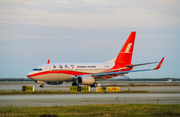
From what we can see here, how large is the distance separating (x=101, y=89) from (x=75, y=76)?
16726mm

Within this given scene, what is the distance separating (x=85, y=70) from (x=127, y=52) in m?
9.91

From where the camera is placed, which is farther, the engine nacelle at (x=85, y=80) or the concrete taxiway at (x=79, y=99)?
the engine nacelle at (x=85, y=80)

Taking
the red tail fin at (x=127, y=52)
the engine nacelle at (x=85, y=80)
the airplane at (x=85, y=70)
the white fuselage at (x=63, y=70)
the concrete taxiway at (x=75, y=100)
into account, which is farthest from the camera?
the red tail fin at (x=127, y=52)

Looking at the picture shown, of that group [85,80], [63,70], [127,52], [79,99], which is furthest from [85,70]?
[79,99]

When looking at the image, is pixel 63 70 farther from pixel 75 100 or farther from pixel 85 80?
pixel 75 100

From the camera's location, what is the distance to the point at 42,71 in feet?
172

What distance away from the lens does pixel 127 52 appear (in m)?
61.0

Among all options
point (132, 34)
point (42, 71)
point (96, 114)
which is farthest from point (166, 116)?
point (132, 34)

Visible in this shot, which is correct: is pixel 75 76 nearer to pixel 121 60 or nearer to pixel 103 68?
pixel 103 68

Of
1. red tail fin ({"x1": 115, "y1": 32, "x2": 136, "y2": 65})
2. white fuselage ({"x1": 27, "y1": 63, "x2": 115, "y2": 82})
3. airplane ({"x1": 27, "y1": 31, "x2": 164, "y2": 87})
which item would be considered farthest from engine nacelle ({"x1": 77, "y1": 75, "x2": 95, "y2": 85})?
red tail fin ({"x1": 115, "y1": 32, "x2": 136, "y2": 65})

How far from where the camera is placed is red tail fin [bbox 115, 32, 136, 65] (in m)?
60.6

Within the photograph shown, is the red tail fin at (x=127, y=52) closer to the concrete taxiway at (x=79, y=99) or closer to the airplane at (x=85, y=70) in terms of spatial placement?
the airplane at (x=85, y=70)

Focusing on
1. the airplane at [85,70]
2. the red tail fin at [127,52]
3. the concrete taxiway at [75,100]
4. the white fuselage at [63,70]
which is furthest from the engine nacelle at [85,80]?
the concrete taxiway at [75,100]

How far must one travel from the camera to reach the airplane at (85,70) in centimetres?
5256
